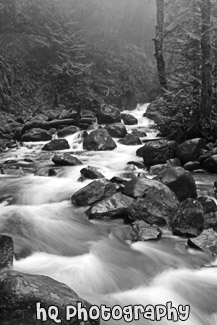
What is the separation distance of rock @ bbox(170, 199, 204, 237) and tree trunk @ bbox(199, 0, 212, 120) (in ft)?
18.1

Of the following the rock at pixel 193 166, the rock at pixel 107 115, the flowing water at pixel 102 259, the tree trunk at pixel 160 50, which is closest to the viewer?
the flowing water at pixel 102 259

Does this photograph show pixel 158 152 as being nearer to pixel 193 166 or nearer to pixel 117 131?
pixel 193 166

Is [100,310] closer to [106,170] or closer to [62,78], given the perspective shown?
[106,170]

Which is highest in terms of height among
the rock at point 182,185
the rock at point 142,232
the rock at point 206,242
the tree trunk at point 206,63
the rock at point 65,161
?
the tree trunk at point 206,63

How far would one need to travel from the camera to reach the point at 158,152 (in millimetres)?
9430

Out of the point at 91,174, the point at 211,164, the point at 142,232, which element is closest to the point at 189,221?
the point at 142,232

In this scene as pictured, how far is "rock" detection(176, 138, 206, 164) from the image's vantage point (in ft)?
30.2

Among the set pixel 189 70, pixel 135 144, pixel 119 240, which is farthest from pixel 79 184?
pixel 189 70

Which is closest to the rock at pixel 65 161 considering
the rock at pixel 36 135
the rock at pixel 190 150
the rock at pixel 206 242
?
the rock at pixel 190 150

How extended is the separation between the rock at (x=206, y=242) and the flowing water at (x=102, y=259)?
0.33 ft

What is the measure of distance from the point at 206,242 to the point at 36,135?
9.95 m

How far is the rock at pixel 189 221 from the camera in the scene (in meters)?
5.25

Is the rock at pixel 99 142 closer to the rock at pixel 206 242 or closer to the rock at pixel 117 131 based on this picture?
the rock at pixel 117 131

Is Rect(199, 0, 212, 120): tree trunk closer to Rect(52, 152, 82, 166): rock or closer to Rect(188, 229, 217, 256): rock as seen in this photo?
Rect(52, 152, 82, 166): rock
